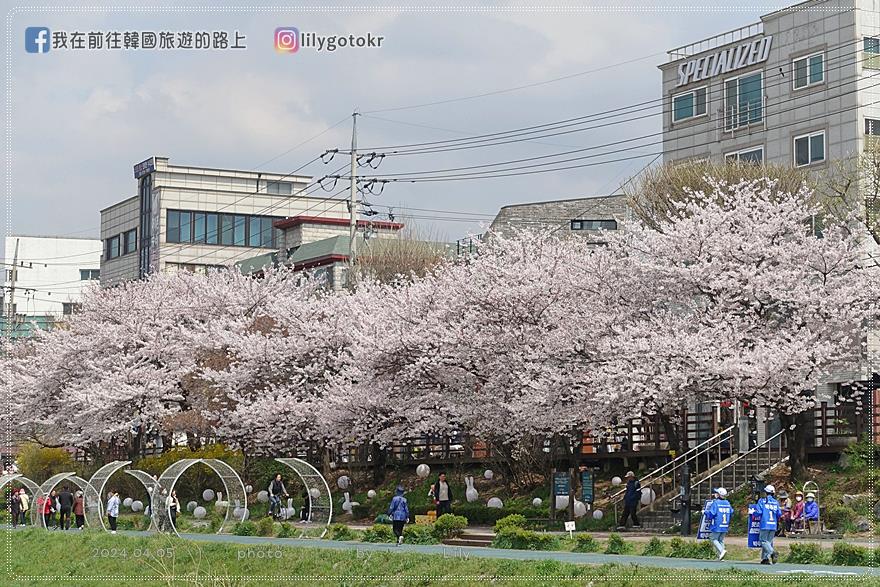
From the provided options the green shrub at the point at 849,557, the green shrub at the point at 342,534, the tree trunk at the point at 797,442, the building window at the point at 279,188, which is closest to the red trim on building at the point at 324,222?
the building window at the point at 279,188

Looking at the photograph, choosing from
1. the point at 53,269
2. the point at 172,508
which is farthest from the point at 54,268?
the point at 172,508

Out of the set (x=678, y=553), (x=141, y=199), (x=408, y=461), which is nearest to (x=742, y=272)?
(x=678, y=553)

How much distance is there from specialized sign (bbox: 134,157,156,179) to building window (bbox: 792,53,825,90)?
58931 mm

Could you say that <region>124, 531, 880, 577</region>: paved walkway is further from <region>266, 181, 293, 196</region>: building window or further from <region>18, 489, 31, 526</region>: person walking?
<region>266, 181, 293, 196</region>: building window

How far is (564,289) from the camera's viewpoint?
4247 cm

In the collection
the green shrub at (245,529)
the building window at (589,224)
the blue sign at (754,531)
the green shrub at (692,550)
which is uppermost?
the building window at (589,224)

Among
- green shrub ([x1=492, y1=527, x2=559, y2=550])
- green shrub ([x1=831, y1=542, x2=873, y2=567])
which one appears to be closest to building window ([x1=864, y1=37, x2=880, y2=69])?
green shrub ([x1=492, y1=527, x2=559, y2=550])

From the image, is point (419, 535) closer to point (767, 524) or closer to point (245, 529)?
point (245, 529)

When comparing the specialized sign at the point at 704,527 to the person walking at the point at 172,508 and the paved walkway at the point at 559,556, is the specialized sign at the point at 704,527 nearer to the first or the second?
the paved walkway at the point at 559,556

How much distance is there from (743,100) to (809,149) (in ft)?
15.9

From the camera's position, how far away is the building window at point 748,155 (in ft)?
190

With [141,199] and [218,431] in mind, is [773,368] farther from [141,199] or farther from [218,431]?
[141,199]

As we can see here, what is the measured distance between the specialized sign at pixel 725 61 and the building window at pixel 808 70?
6.25 ft

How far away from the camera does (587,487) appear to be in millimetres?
41188
